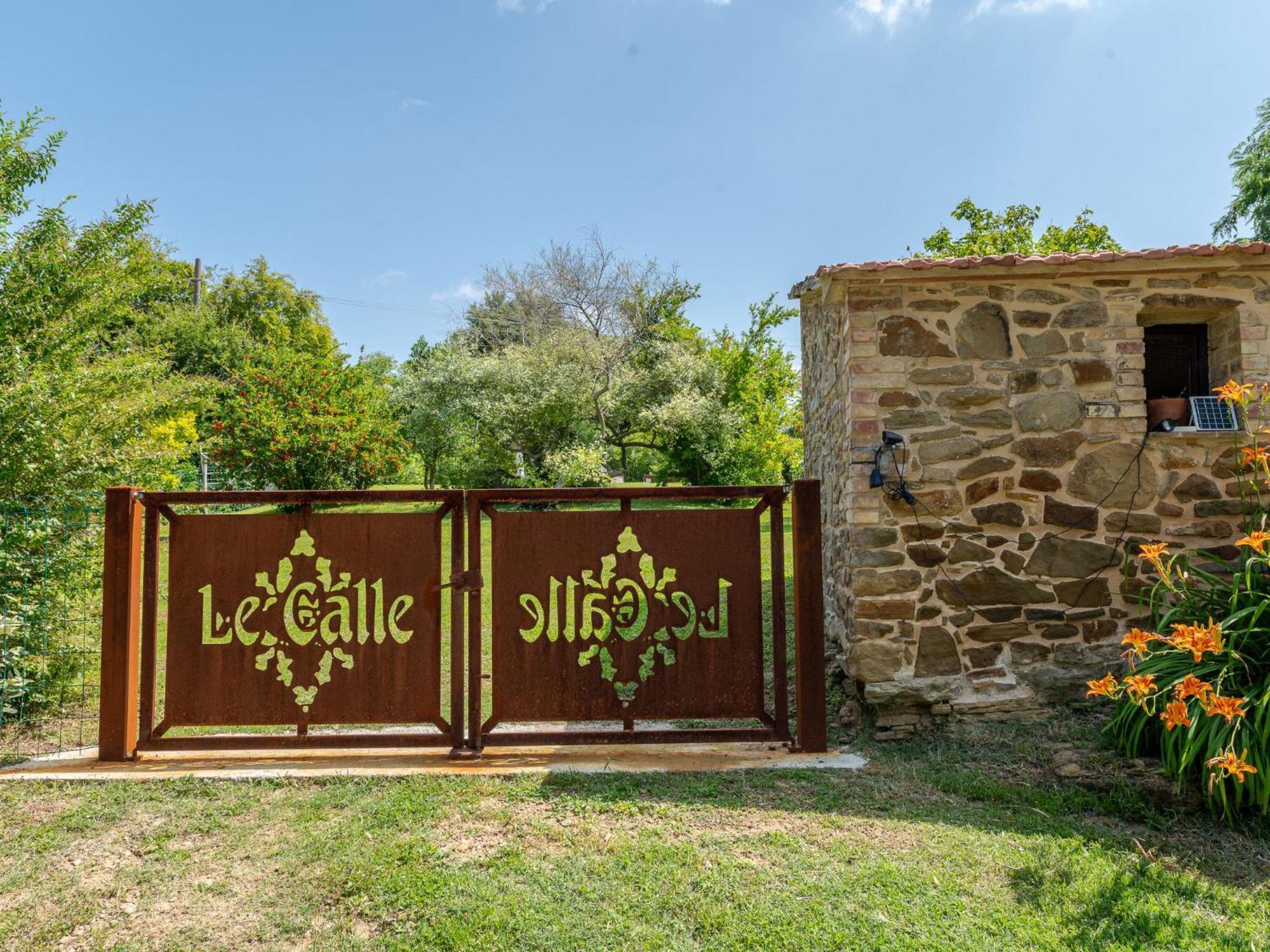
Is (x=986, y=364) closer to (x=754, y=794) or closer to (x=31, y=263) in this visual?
(x=754, y=794)

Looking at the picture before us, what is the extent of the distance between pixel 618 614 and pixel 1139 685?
2.54 meters

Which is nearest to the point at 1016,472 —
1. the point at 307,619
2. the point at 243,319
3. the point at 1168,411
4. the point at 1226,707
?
the point at 1168,411

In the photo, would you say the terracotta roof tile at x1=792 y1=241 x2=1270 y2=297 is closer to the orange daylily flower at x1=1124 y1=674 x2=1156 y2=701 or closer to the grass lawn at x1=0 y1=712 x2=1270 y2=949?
the orange daylily flower at x1=1124 y1=674 x2=1156 y2=701

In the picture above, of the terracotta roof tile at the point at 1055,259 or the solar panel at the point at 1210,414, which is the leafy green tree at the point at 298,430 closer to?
the terracotta roof tile at the point at 1055,259

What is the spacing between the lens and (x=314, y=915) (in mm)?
2521

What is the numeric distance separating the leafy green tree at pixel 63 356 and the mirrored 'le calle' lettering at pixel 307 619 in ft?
6.03

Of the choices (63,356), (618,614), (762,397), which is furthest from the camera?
(762,397)

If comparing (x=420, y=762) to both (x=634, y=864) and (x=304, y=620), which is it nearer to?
(x=304, y=620)

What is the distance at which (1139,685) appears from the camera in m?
2.99

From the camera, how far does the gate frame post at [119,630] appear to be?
3.87 m

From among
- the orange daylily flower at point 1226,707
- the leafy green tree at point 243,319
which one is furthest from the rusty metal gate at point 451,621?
the leafy green tree at point 243,319

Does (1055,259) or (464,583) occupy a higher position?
(1055,259)

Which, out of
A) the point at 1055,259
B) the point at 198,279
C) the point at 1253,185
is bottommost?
the point at 1055,259

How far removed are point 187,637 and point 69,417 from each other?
7.00 ft
